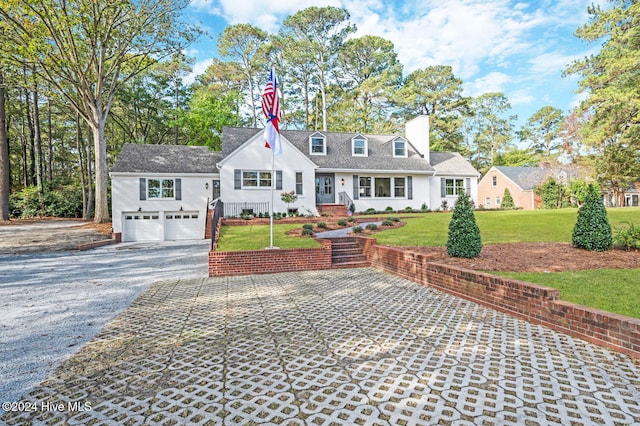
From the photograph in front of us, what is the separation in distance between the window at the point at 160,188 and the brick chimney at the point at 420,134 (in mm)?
17584

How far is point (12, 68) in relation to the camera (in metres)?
18.4

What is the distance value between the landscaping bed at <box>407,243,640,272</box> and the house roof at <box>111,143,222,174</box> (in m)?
16.5

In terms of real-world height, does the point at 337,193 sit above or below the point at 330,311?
above

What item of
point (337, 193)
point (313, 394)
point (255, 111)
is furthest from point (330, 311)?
point (255, 111)

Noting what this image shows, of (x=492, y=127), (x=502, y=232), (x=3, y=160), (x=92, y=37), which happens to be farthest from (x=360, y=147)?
(x=492, y=127)

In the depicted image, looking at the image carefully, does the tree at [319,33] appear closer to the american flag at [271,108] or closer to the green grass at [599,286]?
the american flag at [271,108]

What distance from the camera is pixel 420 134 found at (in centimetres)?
2367

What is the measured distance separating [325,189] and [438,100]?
70.2 ft

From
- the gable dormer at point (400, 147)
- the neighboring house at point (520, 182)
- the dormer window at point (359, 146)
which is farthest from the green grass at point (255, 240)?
the neighboring house at point (520, 182)

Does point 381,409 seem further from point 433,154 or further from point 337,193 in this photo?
point 433,154

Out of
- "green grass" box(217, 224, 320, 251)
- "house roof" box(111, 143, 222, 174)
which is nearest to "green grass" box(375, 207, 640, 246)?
"green grass" box(217, 224, 320, 251)

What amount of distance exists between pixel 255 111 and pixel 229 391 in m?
33.2

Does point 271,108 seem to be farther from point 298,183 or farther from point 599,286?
point 298,183

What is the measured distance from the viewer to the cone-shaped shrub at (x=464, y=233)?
278 inches
